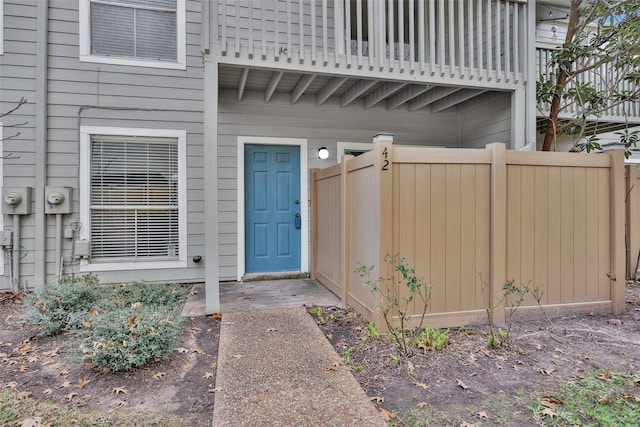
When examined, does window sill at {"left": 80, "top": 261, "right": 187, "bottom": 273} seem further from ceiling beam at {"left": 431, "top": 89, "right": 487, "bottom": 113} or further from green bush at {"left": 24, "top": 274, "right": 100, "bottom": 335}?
ceiling beam at {"left": 431, "top": 89, "right": 487, "bottom": 113}

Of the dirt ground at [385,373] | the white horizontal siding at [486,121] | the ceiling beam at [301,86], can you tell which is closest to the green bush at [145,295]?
the dirt ground at [385,373]

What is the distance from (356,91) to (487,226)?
8.58 feet

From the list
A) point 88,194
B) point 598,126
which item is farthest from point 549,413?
point 598,126

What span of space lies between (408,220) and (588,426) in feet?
6.01

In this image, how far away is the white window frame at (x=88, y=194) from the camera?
4.70 meters

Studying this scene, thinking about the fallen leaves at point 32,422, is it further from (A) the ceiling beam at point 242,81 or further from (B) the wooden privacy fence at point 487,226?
(A) the ceiling beam at point 242,81

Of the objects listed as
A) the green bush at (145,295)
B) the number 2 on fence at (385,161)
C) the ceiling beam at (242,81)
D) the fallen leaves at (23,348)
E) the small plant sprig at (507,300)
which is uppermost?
the ceiling beam at (242,81)

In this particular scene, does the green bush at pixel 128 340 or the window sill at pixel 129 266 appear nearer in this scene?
the green bush at pixel 128 340

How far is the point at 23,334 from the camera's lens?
3350 mm

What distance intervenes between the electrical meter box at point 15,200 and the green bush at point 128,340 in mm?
2609

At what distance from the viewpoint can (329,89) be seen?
4891 mm

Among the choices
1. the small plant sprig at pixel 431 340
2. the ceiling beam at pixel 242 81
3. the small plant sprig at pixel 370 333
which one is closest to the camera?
the small plant sprig at pixel 431 340

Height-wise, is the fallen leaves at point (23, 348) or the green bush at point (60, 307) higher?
the green bush at point (60, 307)

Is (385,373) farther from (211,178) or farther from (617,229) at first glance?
(617,229)
